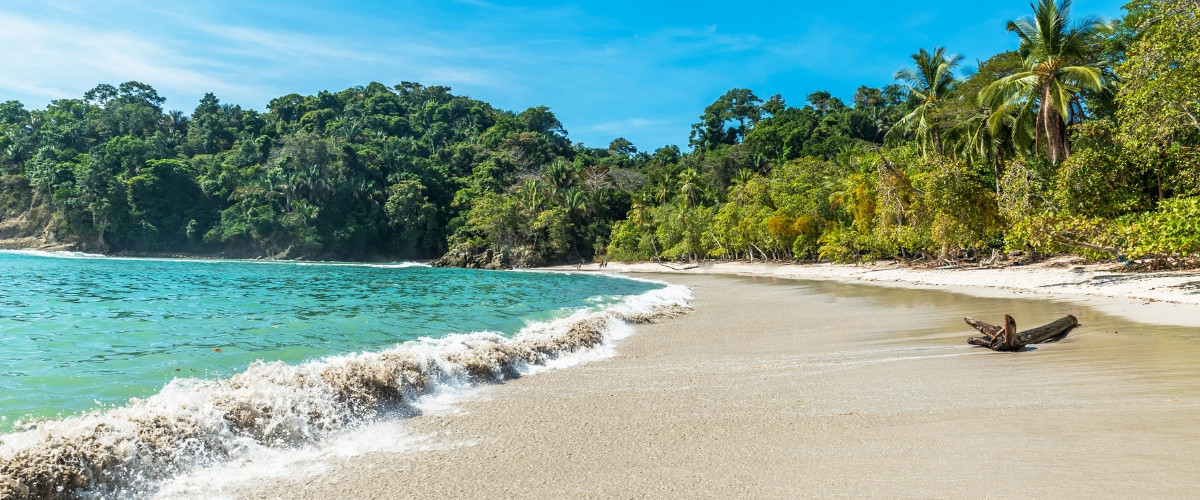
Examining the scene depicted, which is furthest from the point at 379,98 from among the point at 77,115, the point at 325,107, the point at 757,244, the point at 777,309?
the point at 777,309

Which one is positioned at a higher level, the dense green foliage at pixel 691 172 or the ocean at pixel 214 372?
the dense green foliage at pixel 691 172

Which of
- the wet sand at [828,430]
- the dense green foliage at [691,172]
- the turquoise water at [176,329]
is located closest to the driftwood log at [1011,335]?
the wet sand at [828,430]

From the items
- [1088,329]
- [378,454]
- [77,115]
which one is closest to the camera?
[378,454]

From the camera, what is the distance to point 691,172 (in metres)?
65.5

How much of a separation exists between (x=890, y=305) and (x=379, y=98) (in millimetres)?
122402

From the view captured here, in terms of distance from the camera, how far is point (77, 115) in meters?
91.6

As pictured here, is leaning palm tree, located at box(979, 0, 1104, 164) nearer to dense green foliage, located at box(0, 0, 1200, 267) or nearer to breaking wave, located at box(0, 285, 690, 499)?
dense green foliage, located at box(0, 0, 1200, 267)

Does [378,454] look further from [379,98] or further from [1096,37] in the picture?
[379,98]

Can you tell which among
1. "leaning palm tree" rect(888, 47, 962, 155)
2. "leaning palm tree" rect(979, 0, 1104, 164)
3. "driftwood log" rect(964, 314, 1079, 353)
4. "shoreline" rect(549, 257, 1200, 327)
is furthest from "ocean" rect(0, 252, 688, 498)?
"leaning palm tree" rect(888, 47, 962, 155)

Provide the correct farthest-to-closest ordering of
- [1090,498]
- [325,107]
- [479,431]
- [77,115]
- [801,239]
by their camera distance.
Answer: [325,107], [77,115], [801,239], [479,431], [1090,498]

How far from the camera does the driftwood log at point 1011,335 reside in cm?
773

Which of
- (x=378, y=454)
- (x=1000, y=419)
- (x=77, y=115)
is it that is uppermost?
(x=77, y=115)

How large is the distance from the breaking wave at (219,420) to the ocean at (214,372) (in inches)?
0.5

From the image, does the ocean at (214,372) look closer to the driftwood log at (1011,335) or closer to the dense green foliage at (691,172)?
the driftwood log at (1011,335)
